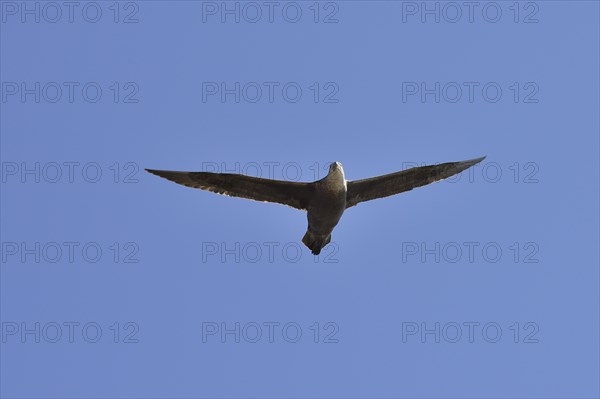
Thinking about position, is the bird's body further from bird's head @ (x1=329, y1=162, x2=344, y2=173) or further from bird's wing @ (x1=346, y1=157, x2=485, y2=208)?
bird's wing @ (x1=346, y1=157, x2=485, y2=208)

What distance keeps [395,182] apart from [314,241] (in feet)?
10.4

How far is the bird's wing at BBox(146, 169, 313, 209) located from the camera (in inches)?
1348

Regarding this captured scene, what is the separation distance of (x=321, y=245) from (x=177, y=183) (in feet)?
16.3

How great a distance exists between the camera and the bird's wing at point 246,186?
34.2m

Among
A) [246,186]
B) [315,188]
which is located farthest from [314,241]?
[246,186]

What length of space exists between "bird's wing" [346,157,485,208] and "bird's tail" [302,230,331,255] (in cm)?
130

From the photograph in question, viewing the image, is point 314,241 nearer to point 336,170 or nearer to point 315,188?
point 315,188

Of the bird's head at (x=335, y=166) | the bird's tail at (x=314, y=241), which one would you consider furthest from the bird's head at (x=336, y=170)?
the bird's tail at (x=314, y=241)

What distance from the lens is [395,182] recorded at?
34719mm

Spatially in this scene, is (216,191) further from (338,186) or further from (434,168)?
(434,168)

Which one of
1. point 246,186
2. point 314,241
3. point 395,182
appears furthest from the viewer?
point 314,241

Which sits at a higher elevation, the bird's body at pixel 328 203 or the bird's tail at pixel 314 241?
the bird's body at pixel 328 203

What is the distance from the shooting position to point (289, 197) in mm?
34656

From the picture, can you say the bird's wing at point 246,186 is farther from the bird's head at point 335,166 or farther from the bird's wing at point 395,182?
the bird's wing at point 395,182
